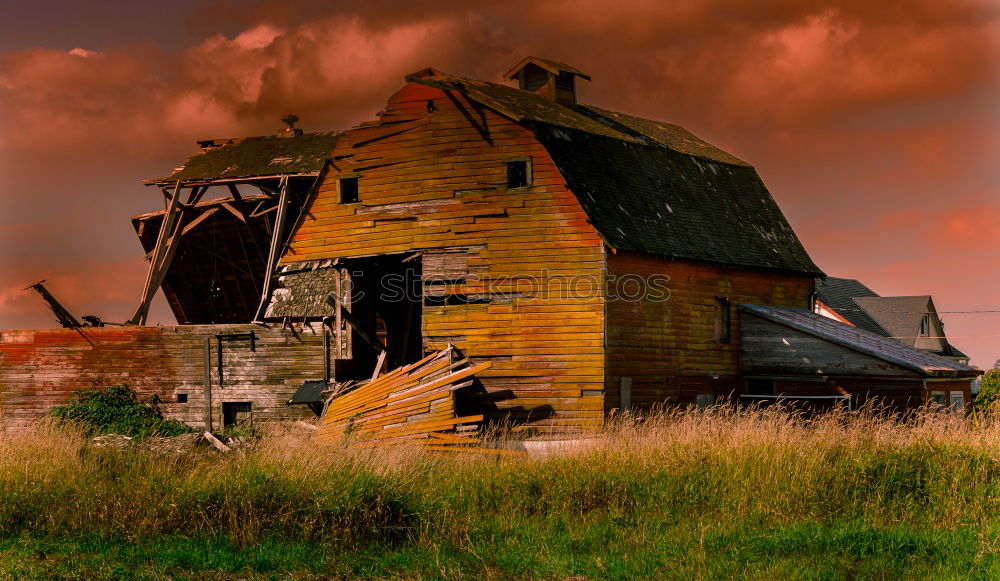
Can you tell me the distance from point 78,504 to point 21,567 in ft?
7.42

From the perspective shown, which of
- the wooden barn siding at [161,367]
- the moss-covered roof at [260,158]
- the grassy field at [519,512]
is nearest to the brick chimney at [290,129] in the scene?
the moss-covered roof at [260,158]

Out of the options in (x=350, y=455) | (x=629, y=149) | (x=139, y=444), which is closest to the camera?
(x=350, y=455)

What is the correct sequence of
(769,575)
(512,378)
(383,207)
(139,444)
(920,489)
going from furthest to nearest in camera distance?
(383,207) < (512,378) < (139,444) < (920,489) < (769,575)

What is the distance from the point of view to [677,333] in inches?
1061

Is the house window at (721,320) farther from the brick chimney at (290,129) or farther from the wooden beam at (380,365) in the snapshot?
the brick chimney at (290,129)

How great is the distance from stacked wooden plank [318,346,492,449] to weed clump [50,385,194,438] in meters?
8.19

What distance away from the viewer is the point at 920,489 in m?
14.8

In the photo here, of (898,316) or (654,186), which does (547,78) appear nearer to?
(654,186)

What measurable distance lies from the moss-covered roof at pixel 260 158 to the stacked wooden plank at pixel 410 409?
12002 millimetres

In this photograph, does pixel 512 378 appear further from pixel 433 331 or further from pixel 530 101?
pixel 530 101

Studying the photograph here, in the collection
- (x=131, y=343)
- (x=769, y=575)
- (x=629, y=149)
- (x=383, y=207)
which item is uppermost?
(x=629, y=149)

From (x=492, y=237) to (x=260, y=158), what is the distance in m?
14.0

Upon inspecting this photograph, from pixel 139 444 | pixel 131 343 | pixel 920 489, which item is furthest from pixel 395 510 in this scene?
pixel 131 343

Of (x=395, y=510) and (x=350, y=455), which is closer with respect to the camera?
(x=395, y=510)
